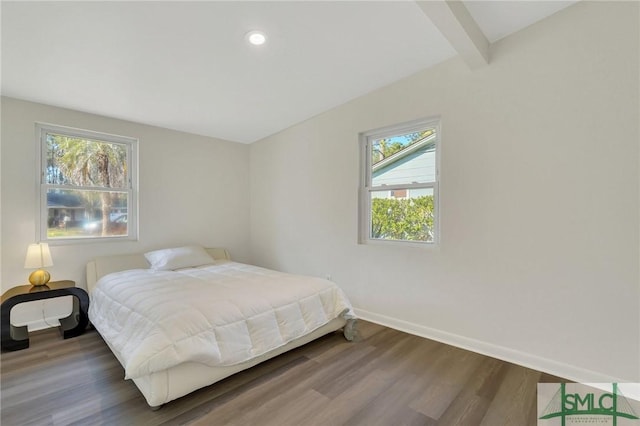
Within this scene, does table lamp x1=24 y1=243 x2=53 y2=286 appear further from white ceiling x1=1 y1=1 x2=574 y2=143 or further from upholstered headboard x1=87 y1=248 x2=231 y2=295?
white ceiling x1=1 y1=1 x2=574 y2=143

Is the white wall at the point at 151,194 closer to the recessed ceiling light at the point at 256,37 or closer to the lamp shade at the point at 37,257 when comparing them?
the lamp shade at the point at 37,257

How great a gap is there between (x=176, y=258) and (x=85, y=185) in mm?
1318

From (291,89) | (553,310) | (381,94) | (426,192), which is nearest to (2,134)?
(291,89)

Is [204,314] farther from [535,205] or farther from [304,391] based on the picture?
[535,205]

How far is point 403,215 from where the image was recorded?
10.4 feet

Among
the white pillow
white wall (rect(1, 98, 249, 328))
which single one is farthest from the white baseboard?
white wall (rect(1, 98, 249, 328))

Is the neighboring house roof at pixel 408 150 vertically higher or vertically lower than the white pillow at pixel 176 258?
higher

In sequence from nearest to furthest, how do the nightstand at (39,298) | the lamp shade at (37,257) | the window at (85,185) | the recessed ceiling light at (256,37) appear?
1. the recessed ceiling light at (256,37)
2. the nightstand at (39,298)
3. the lamp shade at (37,257)
4. the window at (85,185)

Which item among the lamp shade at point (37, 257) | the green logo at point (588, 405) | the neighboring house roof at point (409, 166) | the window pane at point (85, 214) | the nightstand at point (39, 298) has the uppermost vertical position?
the neighboring house roof at point (409, 166)

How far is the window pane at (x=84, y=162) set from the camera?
3195mm

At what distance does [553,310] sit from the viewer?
2.25 meters

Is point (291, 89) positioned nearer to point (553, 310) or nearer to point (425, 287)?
point (425, 287)

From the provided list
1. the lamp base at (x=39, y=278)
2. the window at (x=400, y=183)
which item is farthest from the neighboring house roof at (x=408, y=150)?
the lamp base at (x=39, y=278)

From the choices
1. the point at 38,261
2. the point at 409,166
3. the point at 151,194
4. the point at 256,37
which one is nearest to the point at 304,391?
the point at 409,166
